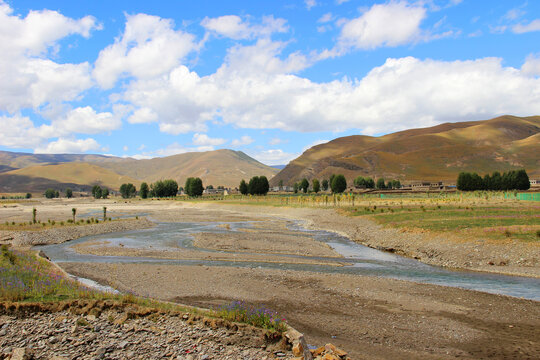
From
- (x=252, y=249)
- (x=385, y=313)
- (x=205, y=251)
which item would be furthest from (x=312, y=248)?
(x=385, y=313)

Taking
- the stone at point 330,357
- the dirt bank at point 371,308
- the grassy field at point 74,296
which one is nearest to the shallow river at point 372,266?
the dirt bank at point 371,308

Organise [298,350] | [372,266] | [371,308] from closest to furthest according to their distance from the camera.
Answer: [298,350] → [371,308] → [372,266]

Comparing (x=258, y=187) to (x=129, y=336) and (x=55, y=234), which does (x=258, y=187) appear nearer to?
(x=55, y=234)

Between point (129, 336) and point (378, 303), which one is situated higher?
point (129, 336)

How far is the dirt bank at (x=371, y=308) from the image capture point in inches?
516

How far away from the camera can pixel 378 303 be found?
18.2 meters

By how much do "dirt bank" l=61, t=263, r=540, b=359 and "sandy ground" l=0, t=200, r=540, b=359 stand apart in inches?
1.3

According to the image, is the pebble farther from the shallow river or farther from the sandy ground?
the shallow river

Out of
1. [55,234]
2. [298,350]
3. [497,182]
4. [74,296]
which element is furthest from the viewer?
[497,182]

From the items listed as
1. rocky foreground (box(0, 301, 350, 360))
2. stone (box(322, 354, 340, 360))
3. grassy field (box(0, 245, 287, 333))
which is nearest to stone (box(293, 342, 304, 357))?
rocky foreground (box(0, 301, 350, 360))

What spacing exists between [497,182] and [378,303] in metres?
145

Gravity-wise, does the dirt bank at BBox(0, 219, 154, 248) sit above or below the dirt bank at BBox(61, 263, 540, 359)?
above

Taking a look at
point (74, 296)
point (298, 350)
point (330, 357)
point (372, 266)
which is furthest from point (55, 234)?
point (330, 357)

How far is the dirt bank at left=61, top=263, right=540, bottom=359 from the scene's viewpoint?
1309cm
